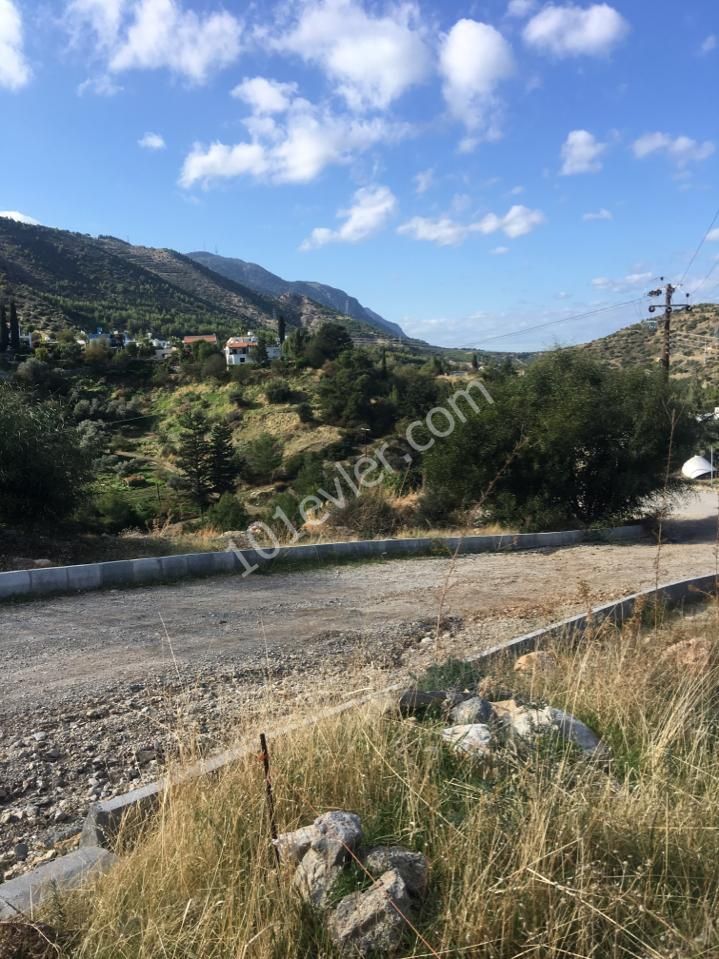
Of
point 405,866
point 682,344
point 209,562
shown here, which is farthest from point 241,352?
point 405,866

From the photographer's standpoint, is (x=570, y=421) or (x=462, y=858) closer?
(x=462, y=858)

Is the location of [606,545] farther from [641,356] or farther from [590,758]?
[641,356]

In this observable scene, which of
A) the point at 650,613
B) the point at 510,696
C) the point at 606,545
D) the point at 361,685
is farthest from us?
the point at 606,545

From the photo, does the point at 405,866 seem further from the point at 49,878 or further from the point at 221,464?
the point at 221,464

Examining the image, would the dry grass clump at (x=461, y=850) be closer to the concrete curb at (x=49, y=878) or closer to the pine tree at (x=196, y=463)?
the concrete curb at (x=49, y=878)

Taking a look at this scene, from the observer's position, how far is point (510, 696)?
4023mm

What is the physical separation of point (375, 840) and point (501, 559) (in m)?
9.20

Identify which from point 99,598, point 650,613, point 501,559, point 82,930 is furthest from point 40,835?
point 501,559

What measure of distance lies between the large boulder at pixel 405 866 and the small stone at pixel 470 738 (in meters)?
0.74

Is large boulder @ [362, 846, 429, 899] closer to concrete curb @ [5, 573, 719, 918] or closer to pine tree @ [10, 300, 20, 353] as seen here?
concrete curb @ [5, 573, 719, 918]

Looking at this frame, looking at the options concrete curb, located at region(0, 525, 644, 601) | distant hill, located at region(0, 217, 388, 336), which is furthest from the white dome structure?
distant hill, located at region(0, 217, 388, 336)

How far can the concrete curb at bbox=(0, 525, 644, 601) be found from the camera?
7797 millimetres

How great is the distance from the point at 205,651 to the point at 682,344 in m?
69.4

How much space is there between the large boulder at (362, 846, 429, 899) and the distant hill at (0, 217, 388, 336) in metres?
90.5
